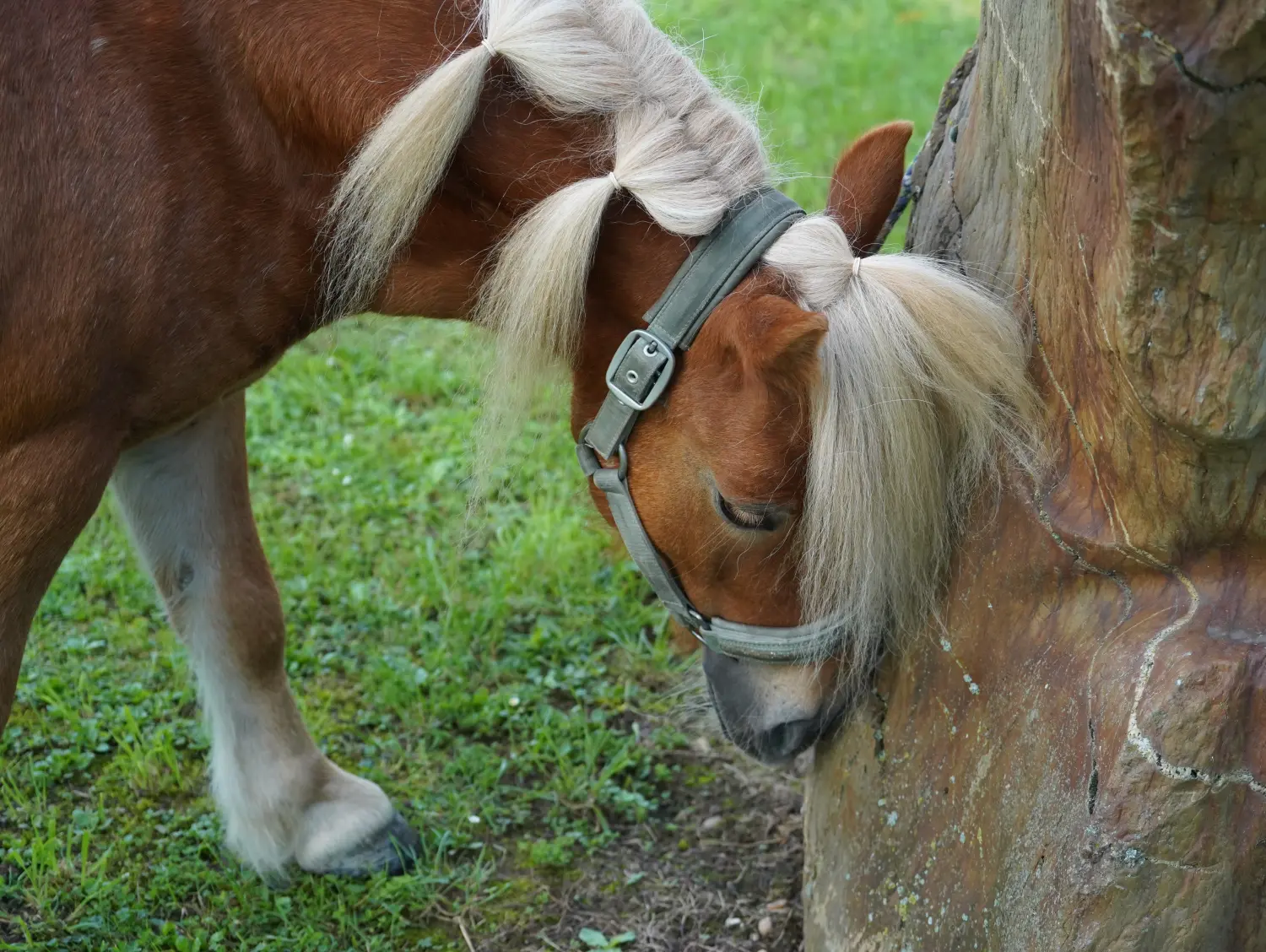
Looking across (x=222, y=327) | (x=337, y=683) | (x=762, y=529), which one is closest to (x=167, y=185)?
(x=222, y=327)

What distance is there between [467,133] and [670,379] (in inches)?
20.0

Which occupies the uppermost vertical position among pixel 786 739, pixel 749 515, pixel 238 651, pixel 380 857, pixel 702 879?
pixel 749 515

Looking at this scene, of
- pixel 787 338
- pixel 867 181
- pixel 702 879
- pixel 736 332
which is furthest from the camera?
pixel 702 879

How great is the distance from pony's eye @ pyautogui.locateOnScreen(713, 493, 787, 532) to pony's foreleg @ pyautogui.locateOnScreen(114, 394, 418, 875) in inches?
44.6

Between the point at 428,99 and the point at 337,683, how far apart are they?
173 cm

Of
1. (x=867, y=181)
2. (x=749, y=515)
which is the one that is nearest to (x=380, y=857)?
(x=749, y=515)

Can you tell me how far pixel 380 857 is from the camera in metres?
2.56

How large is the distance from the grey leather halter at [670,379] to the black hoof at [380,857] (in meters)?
0.94

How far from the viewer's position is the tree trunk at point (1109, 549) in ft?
4.43

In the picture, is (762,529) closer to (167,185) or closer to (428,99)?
(428,99)

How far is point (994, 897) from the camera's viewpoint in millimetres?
1812

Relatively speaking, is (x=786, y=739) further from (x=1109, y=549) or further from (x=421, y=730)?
(x=421, y=730)

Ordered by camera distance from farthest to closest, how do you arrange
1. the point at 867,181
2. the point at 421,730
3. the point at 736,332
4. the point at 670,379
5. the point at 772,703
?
the point at 421,730 → the point at 772,703 → the point at 867,181 → the point at 670,379 → the point at 736,332

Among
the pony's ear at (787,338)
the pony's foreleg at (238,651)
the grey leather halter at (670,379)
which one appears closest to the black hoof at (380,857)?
the pony's foreleg at (238,651)
